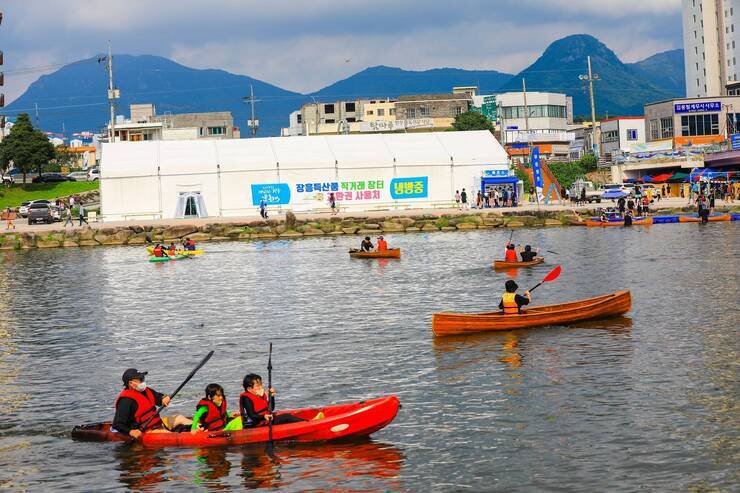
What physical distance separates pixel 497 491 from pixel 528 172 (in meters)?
110

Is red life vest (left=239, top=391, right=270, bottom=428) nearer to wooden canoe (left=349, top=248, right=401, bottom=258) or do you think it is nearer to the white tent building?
wooden canoe (left=349, top=248, right=401, bottom=258)

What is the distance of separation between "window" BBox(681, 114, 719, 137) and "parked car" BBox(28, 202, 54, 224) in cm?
7604

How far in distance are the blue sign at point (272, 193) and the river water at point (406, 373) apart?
3586 cm

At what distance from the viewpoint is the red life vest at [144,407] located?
842 inches

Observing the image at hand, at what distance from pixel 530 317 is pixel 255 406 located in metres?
14.5

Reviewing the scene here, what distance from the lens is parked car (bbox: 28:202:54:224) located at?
322 feet

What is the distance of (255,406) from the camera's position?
20.8 metres

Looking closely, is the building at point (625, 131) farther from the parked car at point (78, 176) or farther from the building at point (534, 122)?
the parked car at point (78, 176)

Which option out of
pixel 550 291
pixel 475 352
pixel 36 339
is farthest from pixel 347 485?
pixel 550 291

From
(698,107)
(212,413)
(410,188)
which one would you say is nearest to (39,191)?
(410,188)

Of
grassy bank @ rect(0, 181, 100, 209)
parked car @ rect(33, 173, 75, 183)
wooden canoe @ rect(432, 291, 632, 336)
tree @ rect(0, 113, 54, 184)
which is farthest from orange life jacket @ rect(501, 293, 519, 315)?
parked car @ rect(33, 173, 75, 183)

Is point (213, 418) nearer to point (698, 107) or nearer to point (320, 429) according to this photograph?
point (320, 429)

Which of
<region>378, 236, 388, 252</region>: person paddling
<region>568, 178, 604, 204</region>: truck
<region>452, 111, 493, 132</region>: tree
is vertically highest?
<region>452, 111, 493, 132</region>: tree

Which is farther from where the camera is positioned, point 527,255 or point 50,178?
point 50,178
